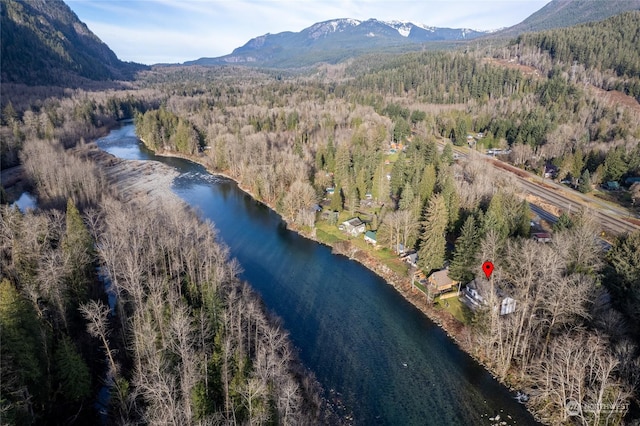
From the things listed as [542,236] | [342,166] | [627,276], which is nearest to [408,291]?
[542,236]

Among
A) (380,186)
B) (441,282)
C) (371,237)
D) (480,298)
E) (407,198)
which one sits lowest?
(371,237)

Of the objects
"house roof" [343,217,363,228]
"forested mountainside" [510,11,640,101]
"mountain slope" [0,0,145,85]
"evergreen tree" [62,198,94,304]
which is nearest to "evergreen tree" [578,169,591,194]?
"house roof" [343,217,363,228]

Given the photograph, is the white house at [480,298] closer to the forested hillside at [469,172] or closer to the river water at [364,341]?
the forested hillside at [469,172]

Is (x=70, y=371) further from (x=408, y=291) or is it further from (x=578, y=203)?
(x=578, y=203)

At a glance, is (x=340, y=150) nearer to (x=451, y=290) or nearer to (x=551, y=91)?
(x=451, y=290)

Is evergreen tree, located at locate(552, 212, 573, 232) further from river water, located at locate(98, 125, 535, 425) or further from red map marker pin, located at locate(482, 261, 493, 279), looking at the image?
river water, located at locate(98, 125, 535, 425)

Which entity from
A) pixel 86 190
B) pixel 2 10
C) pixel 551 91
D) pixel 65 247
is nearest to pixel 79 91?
pixel 2 10
